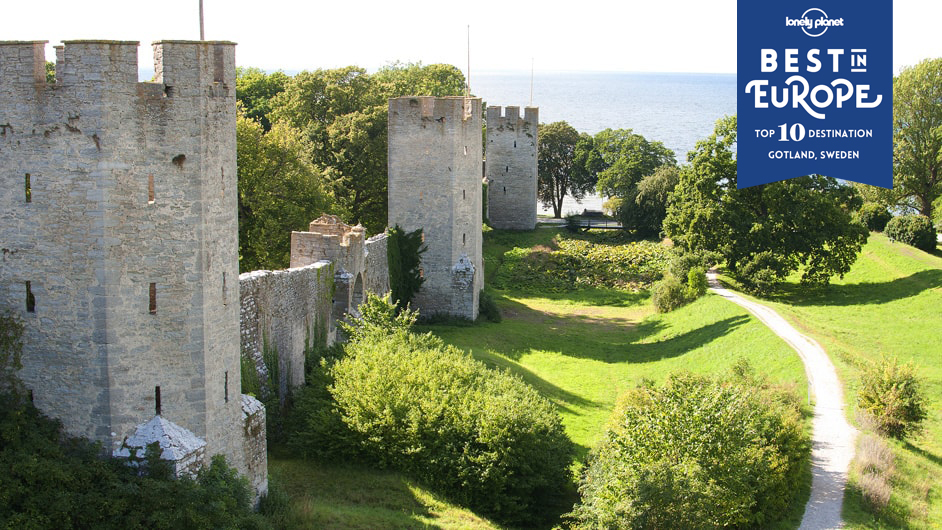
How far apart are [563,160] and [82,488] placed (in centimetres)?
5620

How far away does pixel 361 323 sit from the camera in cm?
2206

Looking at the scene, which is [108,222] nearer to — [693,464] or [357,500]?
[357,500]

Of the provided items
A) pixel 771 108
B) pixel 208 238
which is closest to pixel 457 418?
pixel 208 238

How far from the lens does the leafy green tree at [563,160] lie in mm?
64500

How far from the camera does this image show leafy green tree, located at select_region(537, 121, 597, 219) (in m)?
64.5

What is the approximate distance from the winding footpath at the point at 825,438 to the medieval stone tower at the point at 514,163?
968 inches

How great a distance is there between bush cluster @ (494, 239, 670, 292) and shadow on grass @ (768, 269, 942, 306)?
726 cm

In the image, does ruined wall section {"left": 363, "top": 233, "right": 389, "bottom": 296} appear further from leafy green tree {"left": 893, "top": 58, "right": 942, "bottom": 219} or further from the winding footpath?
leafy green tree {"left": 893, "top": 58, "right": 942, "bottom": 219}

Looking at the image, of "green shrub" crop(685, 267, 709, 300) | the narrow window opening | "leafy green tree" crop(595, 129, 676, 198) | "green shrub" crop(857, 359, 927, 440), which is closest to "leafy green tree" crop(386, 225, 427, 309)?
"green shrub" crop(685, 267, 709, 300)

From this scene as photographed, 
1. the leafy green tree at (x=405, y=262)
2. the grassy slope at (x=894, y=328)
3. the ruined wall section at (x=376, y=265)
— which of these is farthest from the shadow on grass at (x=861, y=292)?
the ruined wall section at (x=376, y=265)

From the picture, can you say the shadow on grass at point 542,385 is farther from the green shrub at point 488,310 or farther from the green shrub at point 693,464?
the green shrub at point 693,464

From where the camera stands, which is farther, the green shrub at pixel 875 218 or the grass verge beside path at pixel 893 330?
the green shrub at pixel 875 218

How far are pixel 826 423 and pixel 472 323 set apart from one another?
13.5m

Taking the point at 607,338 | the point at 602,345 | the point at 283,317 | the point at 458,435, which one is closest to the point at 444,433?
the point at 458,435
